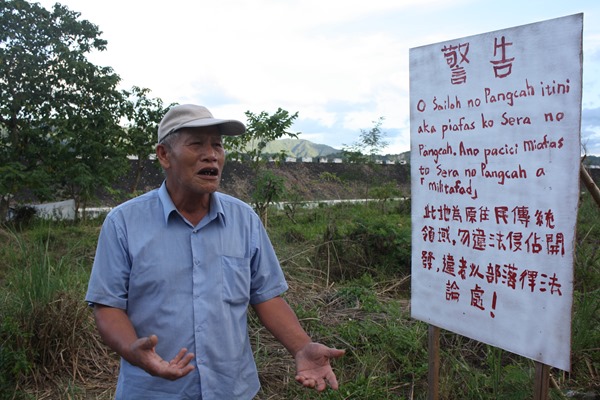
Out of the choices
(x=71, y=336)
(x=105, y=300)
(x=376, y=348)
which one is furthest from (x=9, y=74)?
(x=105, y=300)

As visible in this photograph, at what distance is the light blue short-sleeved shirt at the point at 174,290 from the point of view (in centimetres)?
177

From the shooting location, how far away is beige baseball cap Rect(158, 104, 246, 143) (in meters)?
1.82

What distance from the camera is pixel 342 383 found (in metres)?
3.35

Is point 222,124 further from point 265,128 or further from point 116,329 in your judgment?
point 265,128

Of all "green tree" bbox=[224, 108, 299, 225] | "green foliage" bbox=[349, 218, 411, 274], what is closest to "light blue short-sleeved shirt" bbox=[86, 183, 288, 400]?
"green foliage" bbox=[349, 218, 411, 274]

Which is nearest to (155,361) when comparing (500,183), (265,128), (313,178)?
(500,183)

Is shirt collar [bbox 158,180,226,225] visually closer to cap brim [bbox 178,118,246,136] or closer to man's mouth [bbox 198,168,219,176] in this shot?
man's mouth [bbox 198,168,219,176]

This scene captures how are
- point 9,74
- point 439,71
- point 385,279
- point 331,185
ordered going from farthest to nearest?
point 331,185
point 9,74
point 385,279
point 439,71

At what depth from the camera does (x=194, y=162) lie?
6.14ft

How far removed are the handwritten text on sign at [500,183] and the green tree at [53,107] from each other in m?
7.91

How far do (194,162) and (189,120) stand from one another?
0.14m

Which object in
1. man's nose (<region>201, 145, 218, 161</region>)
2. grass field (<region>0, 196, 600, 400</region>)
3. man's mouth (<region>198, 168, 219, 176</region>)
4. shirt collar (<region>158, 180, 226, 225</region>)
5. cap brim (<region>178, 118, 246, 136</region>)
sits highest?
cap brim (<region>178, 118, 246, 136</region>)

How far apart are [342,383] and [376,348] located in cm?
44

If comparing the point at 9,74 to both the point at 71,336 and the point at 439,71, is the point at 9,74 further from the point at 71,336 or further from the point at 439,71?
the point at 439,71
